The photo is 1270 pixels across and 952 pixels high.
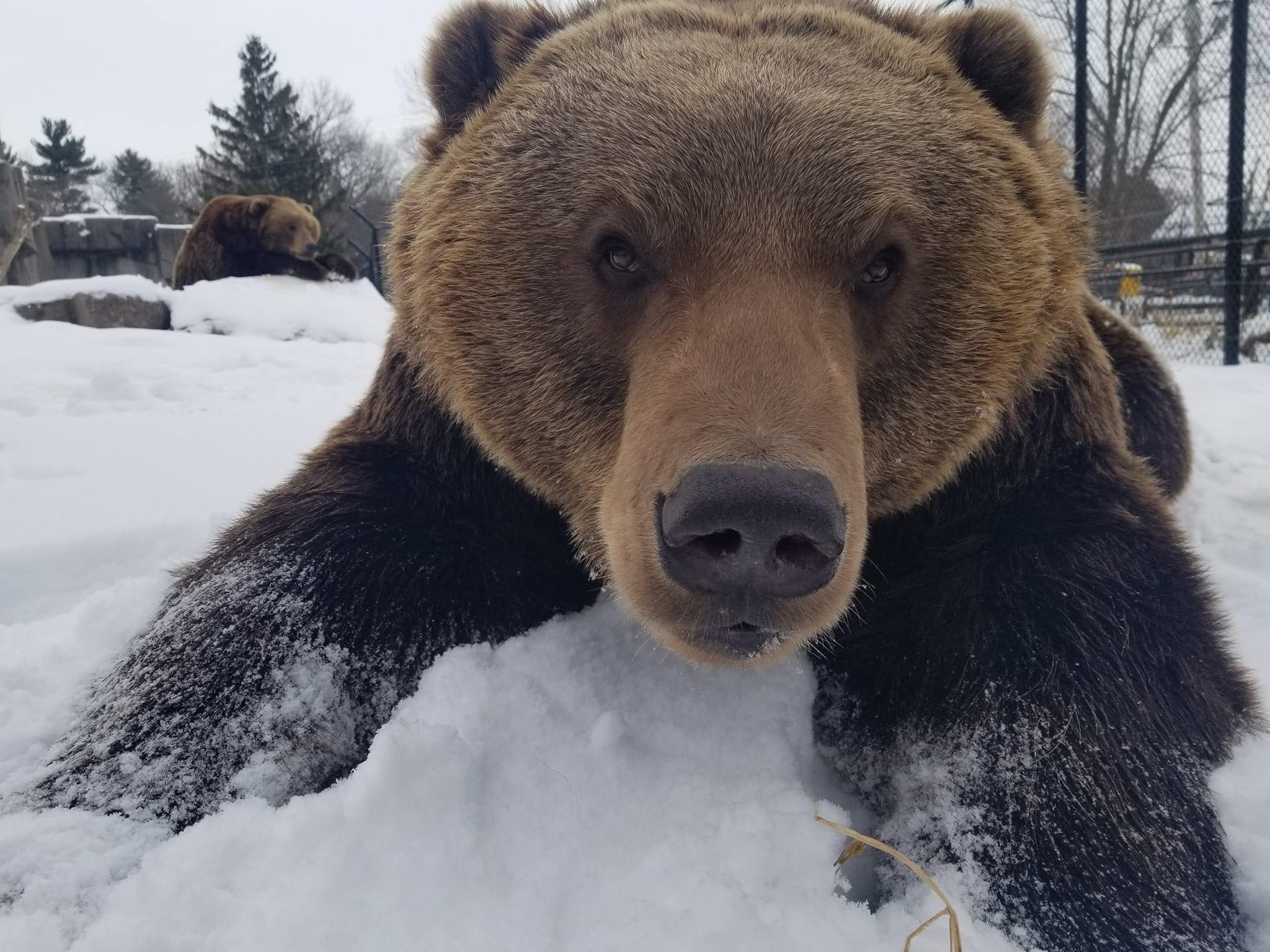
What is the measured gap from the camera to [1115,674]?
1.73 m

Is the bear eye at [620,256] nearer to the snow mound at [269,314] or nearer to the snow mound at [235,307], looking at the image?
the snow mound at [235,307]

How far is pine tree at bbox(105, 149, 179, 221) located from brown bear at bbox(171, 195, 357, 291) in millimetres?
37833

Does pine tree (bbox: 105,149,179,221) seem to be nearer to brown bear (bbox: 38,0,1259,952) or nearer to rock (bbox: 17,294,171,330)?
rock (bbox: 17,294,171,330)

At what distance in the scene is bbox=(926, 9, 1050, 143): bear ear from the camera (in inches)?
84.6

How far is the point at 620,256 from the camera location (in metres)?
1.82

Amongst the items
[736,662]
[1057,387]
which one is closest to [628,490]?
[736,662]

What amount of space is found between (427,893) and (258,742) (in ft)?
1.92

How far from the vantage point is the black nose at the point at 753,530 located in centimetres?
133

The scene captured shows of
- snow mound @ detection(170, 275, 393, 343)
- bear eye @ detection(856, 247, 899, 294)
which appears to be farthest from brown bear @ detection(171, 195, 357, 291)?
bear eye @ detection(856, 247, 899, 294)

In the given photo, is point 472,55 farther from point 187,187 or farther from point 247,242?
point 187,187

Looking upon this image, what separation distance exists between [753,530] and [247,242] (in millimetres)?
15012

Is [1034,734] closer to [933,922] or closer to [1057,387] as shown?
[933,922]

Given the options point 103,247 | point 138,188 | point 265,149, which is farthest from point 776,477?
point 138,188

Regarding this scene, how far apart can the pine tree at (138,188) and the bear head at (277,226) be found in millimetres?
37952
